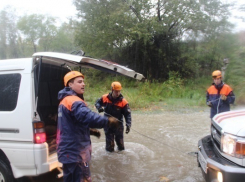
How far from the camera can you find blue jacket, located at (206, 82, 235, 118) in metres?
5.23

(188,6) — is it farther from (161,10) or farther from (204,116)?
(204,116)

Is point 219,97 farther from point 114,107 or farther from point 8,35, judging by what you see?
point 8,35

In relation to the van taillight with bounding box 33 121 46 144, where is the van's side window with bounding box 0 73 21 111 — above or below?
above

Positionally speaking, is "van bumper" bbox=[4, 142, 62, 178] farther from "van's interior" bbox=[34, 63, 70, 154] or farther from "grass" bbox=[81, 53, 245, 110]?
"grass" bbox=[81, 53, 245, 110]

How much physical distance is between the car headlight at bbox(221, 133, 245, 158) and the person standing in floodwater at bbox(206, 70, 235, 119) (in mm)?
2816

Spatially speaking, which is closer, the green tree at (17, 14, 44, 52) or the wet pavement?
the wet pavement

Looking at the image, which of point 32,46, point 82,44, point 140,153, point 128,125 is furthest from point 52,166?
point 32,46

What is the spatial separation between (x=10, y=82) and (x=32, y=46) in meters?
29.7

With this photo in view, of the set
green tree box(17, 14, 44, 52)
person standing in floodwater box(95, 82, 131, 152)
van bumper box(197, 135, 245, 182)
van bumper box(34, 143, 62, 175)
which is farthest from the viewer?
green tree box(17, 14, 44, 52)

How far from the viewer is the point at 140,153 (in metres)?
5.48

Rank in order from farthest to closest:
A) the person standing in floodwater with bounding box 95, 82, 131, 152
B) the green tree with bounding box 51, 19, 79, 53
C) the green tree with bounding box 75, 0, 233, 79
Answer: the green tree with bounding box 51, 19, 79, 53 < the green tree with bounding box 75, 0, 233, 79 < the person standing in floodwater with bounding box 95, 82, 131, 152

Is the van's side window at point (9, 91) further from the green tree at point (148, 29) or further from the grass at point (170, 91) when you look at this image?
the green tree at point (148, 29)

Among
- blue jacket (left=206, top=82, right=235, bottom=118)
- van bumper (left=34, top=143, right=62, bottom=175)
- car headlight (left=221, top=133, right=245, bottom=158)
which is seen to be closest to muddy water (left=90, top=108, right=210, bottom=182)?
blue jacket (left=206, top=82, right=235, bottom=118)

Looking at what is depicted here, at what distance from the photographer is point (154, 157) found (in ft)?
17.1
